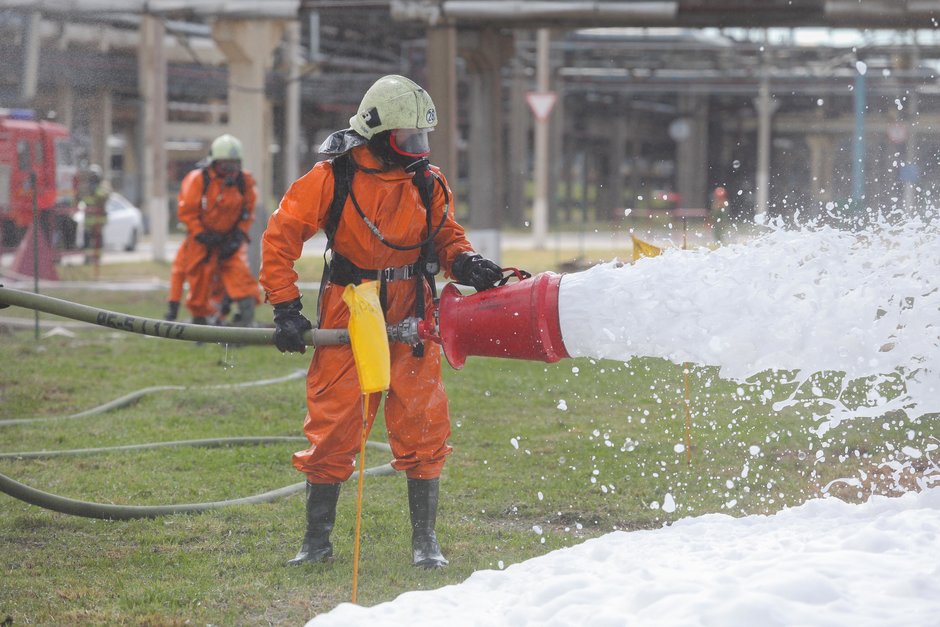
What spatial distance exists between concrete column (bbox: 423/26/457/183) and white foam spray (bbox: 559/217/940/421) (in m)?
10.1

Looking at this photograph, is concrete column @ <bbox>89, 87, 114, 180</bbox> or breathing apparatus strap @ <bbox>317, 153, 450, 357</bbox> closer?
breathing apparatus strap @ <bbox>317, 153, 450, 357</bbox>

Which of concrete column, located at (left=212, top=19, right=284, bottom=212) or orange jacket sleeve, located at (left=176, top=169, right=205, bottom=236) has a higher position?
concrete column, located at (left=212, top=19, right=284, bottom=212)

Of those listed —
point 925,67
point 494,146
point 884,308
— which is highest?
point 925,67

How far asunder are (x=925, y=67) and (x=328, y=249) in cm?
2780

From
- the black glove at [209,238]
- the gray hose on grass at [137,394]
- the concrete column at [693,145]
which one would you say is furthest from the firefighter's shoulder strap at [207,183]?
the concrete column at [693,145]

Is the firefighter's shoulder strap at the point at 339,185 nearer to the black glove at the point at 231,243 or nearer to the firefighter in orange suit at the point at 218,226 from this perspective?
the firefighter in orange suit at the point at 218,226

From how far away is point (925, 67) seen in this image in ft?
98.4

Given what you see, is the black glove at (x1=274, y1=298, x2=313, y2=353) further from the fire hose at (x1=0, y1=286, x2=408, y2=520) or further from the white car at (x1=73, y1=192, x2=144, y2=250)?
the white car at (x1=73, y1=192, x2=144, y2=250)

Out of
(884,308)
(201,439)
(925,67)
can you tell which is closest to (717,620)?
(884,308)

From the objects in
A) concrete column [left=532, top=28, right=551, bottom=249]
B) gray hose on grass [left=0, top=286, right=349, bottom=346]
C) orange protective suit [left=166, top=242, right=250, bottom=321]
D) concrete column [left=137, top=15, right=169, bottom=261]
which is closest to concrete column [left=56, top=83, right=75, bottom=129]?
concrete column [left=137, top=15, right=169, bottom=261]

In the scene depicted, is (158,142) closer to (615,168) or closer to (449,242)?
(449,242)

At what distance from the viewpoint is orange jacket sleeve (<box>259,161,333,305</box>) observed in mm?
4992

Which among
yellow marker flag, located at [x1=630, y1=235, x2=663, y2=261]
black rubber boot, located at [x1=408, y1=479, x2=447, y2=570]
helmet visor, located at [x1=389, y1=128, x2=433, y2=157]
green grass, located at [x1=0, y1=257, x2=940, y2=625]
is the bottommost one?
green grass, located at [x1=0, y1=257, x2=940, y2=625]

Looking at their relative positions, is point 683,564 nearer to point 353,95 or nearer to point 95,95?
point 95,95
